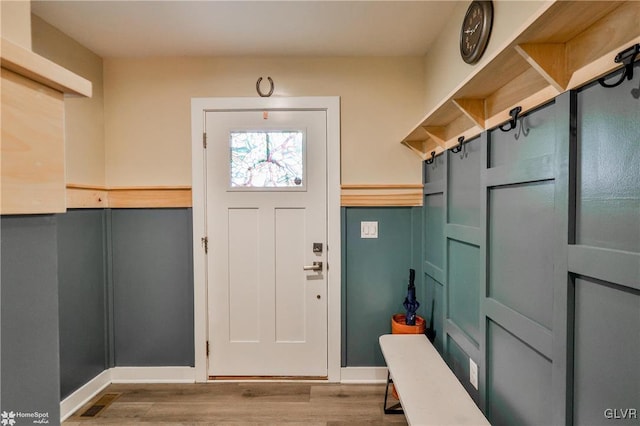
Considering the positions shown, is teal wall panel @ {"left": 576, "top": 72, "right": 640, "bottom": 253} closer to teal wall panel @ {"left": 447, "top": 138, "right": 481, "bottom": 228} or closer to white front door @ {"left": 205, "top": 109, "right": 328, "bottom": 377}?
teal wall panel @ {"left": 447, "top": 138, "right": 481, "bottom": 228}

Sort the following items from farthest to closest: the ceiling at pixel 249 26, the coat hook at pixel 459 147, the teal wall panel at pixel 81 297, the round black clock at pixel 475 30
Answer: the teal wall panel at pixel 81 297 < the ceiling at pixel 249 26 < the coat hook at pixel 459 147 < the round black clock at pixel 475 30

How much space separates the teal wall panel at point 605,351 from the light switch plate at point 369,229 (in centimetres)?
160

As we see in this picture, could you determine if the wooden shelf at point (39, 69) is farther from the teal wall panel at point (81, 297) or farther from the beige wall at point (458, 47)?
the teal wall panel at point (81, 297)

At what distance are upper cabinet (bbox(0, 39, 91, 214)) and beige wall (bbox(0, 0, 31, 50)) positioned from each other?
0.34ft

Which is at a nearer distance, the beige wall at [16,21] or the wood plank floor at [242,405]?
the beige wall at [16,21]

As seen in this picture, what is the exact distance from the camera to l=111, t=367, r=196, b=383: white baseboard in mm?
2537

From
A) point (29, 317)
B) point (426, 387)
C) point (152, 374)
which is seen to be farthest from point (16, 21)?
point (152, 374)

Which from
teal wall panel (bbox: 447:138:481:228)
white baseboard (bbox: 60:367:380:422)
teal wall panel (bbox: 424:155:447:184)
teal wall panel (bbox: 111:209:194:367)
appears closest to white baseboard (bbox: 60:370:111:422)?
white baseboard (bbox: 60:367:380:422)

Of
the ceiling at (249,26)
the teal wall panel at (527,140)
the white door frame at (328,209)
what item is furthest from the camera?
the white door frame at (328,209)

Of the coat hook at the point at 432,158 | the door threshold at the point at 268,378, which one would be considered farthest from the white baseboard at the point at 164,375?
the coat hook at the point at 432,158

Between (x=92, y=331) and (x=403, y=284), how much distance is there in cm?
235

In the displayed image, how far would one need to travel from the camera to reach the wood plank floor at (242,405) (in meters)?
2.09

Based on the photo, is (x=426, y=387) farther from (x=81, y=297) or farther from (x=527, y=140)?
(x=81, y=297)

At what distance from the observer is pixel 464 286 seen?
1.75m
